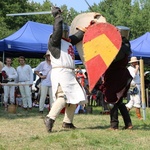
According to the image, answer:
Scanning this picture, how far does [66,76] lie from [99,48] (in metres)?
0.64

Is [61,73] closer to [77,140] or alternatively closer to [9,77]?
[77,140]

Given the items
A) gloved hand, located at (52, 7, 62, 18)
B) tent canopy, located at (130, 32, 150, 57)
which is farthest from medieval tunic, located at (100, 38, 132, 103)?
tent canopy, located at (130, 32, 150, 57)

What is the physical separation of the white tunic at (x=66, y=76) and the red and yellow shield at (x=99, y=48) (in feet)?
0.89

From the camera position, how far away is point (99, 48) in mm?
6352

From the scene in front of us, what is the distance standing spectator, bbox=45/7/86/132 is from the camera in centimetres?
635

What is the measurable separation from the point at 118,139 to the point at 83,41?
5.31ft

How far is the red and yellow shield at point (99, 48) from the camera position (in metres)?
6.24

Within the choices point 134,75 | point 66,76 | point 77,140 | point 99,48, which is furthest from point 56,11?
point 134,75

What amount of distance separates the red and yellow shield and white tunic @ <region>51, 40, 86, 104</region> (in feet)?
0.89

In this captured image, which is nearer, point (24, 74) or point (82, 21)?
point (82, 21)

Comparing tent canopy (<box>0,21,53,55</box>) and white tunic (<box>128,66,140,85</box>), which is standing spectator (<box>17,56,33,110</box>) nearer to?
tent canopy (<box>0,21,53,55</box>)

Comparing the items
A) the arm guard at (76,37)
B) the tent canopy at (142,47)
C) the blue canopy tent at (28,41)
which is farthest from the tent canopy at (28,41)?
the arm guard at (76,37)

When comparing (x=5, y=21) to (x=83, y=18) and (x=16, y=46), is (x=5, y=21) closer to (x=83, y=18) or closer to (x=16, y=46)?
(x=16, y=46)

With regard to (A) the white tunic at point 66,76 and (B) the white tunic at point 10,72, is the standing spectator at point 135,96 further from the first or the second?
(B) the white tunic at point 10,72
